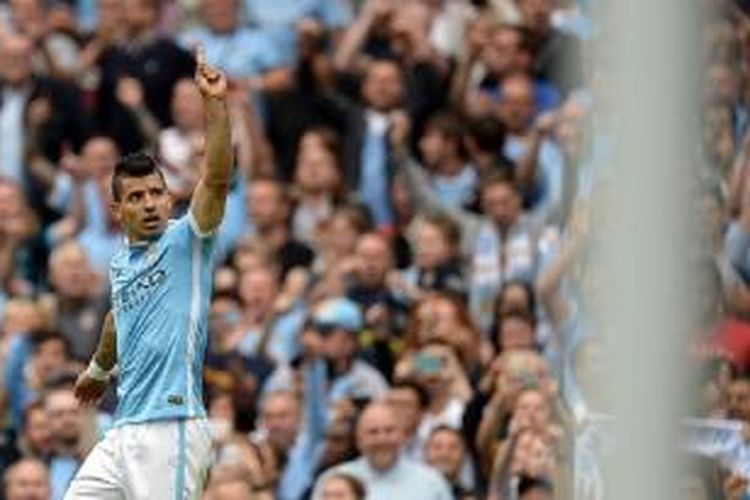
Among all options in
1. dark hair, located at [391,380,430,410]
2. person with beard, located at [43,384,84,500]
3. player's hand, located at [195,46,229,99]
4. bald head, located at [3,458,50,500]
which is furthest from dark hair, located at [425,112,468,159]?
player's hand, located at [195,46,229,99]

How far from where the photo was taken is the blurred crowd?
13242 mm

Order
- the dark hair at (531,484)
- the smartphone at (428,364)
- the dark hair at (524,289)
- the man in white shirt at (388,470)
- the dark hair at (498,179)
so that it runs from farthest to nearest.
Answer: the dark hair at (498,179) < the dark hair at (524,289) < the smartphone at (428,364) < the man in white shirt at (388,470) < the dark hair at (531,484)

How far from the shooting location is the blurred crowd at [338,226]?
43.4ft

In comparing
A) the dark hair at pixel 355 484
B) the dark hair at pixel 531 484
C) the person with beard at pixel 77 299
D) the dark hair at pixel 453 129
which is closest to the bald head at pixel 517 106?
the dark hair at pixel 453 129

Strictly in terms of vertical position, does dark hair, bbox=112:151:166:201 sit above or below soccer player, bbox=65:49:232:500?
above

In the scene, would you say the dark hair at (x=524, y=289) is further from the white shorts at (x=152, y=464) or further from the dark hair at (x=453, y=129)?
the white shorts at (x=152, y=464)

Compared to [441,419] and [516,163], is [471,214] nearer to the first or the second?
[516,163]

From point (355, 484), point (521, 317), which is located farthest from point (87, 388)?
point (521, 317)

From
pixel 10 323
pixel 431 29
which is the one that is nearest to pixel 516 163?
pixel 431 29

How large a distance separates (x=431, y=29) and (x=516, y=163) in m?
2.02

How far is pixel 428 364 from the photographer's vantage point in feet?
45.9

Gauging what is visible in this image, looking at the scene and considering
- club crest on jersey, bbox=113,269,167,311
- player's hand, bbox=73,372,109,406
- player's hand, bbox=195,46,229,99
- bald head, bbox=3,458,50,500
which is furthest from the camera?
bald head, bbox=3,458,50,500

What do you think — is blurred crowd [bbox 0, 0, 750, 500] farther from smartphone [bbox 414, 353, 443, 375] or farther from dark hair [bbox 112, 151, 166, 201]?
dark hair [bbox 112, 151, 166, 201]

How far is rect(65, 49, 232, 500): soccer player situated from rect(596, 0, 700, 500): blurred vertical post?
4178 millimetres
